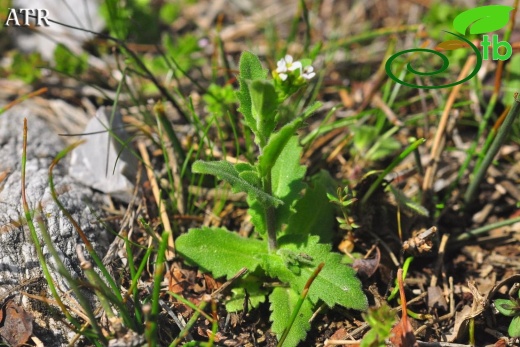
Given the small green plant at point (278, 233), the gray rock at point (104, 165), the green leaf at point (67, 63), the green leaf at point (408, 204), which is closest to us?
the small green plant at point (278, 233)

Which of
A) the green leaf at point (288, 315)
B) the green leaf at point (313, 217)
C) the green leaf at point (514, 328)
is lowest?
→ the green leaf at point (514, 328)

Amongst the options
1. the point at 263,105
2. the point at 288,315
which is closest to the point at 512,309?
the point at 288,315

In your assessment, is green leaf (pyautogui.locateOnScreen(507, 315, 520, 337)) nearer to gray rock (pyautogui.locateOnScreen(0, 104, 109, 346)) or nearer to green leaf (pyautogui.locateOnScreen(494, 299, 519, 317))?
green leaf (pyautogui.locateOnScreen(494, 299, 519, 317))

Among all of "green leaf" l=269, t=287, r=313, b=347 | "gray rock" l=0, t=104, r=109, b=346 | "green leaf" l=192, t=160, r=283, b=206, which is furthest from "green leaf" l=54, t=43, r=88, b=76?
"green leaf" l=269, t=287, r=313, b=347

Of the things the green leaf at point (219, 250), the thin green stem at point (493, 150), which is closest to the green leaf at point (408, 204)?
the thin green stem at point (493, 150)

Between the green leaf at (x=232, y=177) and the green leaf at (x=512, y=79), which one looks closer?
the green leaf at (x=232, y=177)

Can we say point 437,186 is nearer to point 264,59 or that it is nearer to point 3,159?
point 264,59

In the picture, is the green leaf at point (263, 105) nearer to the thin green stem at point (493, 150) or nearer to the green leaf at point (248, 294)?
the green leaf at point (248, 294)
